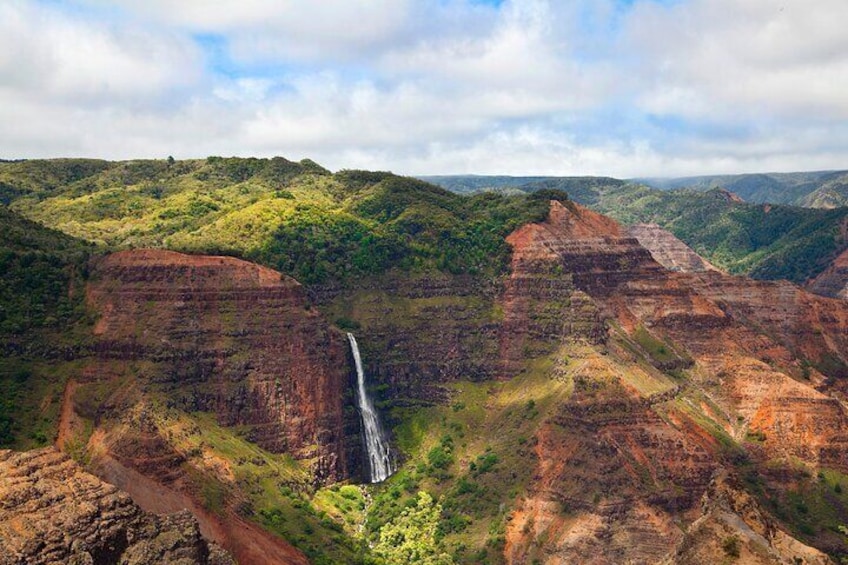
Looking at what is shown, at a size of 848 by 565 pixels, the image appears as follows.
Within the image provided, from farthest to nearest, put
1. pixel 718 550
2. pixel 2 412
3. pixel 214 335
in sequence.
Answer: pixel 214 335 → pixel 2 412 → pixel 718 550

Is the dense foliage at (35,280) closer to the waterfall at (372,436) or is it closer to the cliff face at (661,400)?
the waterfall at (372,436)

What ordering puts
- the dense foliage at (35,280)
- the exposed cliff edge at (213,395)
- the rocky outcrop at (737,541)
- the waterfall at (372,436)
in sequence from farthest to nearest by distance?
the waterfall at (372,436) → the dense foliage at (35,280) → the exposed cliff edge at (213,395) → the rocky outcrop at (737,541)

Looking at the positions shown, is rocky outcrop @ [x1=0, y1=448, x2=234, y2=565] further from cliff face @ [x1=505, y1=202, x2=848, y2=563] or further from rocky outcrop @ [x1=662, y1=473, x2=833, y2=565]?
cliff face @ [x1=505, y1=202, x2=848, y2=563]

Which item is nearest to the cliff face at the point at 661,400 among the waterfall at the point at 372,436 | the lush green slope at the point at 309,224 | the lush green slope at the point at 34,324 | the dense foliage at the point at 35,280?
the lush green slope at the point at 309,224

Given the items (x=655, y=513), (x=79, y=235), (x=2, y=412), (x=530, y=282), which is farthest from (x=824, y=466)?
→ (x=79, y=235)

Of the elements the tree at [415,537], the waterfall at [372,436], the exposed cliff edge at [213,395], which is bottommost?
the tree at [415,537]

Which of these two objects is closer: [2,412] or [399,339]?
[2,412]

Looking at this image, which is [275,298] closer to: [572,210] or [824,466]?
[572,210]

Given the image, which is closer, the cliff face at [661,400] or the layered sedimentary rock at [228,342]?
the cliff face at [661,400]
